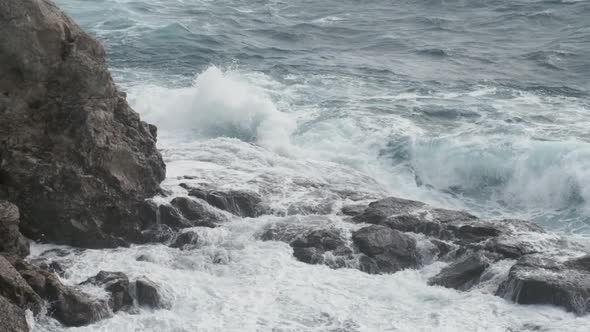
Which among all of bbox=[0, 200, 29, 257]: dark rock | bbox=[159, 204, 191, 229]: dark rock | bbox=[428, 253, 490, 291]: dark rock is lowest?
bbox=[428, 253, 490, 291]: dark rock

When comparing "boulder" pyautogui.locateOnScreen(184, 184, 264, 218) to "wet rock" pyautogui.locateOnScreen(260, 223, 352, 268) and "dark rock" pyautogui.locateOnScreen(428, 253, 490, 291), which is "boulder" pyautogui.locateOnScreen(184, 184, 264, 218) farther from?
"dark rock" pyautogui.locateOnScreen(428, 253, 490, 291)

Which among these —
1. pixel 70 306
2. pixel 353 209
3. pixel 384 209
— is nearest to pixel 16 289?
pixel 70 306

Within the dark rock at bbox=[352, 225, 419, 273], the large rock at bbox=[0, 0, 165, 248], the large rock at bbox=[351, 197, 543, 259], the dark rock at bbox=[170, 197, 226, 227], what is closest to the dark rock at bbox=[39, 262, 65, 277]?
the large rock at bbox=[0, 0, 165, 248]

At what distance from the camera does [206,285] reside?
13.6m

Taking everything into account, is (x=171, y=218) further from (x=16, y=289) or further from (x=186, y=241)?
(x=16, y=289)

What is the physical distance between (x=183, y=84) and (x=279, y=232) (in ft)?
40.9

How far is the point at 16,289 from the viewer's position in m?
11.5

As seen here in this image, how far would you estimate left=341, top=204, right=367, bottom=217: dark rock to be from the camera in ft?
53.5

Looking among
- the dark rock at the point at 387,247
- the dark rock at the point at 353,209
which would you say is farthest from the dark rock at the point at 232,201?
the dark rock at the point at 387,247

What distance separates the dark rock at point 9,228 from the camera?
1271 centimetres

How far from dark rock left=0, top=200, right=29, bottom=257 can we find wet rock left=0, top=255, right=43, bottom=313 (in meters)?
1.09

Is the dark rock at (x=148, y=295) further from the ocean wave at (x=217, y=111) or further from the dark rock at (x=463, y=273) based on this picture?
the ocean wave at (x=217, y=111)

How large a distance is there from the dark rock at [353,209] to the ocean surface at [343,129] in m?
0.24

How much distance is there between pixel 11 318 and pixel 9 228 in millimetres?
2205
